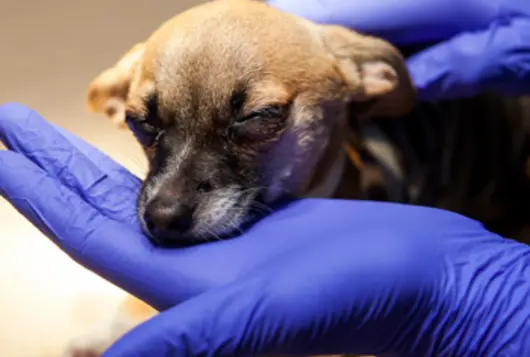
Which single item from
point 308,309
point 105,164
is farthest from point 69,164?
point 308,309

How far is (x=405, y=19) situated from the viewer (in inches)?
56.9

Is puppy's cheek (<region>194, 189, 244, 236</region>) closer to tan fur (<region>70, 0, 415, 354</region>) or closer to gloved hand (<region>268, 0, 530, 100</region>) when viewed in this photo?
tan fur (<region>70, 0, 415, 354</region>)

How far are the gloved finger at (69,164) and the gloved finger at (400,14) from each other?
0.45 metres

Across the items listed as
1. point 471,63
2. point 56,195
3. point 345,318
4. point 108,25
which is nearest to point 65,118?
point 108,25

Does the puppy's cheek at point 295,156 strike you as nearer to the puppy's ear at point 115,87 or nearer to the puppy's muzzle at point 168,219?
the puppy's muzzle at point 168,219

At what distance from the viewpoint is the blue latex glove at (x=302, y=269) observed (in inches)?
39.5

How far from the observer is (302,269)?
103cm

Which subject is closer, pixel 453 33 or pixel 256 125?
pixel 256 125

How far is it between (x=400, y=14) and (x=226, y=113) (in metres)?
Answer: 0.44

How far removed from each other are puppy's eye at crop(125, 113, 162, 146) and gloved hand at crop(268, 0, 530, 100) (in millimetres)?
382

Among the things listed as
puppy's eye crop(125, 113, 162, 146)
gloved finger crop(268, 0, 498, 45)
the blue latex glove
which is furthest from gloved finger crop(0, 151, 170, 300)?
gloved finger crop(268, 0, 498, 45)

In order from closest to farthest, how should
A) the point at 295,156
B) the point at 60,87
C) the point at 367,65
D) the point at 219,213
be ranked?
the point at 219,213 → the point at 295,156 → the point at 367,65 → the point at 60,87

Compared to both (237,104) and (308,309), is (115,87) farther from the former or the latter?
(308,309)

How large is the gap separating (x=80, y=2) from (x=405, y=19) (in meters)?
0.86
